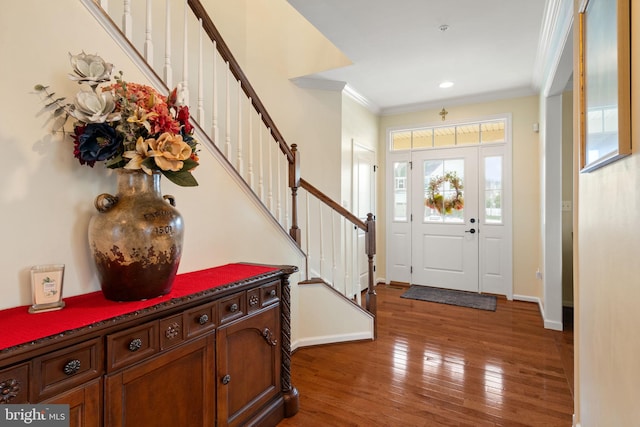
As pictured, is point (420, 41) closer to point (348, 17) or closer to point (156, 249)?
point (348, 17)

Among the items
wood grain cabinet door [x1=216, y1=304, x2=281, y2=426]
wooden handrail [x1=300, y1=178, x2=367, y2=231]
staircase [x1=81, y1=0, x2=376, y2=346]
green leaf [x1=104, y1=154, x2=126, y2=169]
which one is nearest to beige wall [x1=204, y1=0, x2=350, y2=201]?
staircase [x1=81, y1=0, x2=376, y2=346]

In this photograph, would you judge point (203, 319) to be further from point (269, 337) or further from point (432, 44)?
point (432, 44)

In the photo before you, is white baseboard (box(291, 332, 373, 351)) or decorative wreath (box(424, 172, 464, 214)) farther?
decorative wreath (box(424, 172, 464, 214))

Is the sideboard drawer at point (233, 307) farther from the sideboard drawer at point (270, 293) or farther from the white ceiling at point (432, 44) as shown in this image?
the white ceiling at point (432, 44)

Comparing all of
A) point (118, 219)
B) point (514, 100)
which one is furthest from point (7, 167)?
point (514, 100)

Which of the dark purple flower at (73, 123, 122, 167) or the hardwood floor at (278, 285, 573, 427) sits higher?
the dark purple flower at (73, 123, 122, 167)

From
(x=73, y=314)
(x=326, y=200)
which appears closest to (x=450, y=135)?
(x=326, y=200)

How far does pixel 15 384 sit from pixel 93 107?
2.78 feet

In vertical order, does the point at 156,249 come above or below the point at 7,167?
below

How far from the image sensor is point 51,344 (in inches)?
36.6

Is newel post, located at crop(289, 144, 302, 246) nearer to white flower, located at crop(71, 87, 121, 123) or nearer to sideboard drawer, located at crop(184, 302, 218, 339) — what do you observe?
sideboard drawer, located at crop(184, 302, 218, 339)

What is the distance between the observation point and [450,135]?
483cm

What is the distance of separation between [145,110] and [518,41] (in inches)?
124

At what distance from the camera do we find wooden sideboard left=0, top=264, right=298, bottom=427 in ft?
3.15
